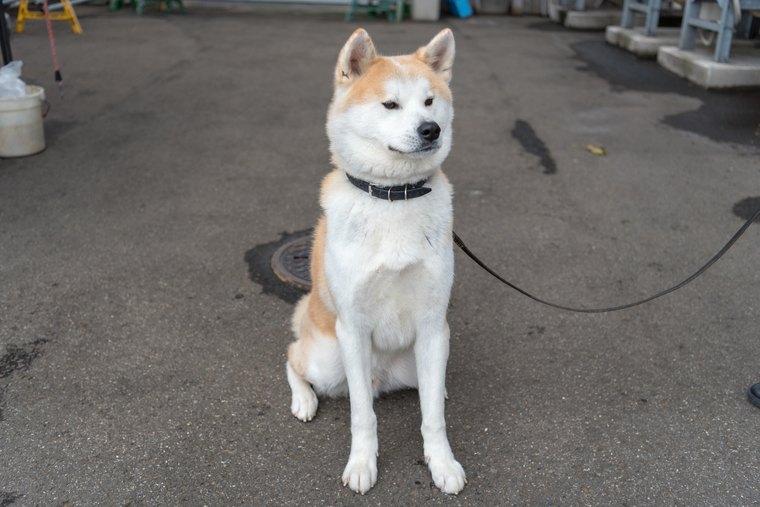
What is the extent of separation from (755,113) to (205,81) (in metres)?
6.58

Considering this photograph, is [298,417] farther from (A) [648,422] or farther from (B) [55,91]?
(B) [55,91]

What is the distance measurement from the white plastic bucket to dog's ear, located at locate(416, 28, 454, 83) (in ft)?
14.7

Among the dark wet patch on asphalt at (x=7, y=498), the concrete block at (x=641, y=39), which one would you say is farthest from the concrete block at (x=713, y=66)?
the dark wet patch on asphalt at (x=7, y=498)

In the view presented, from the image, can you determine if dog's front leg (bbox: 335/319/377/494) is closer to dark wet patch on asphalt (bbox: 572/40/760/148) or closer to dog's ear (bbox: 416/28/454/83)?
dog's ear (bbox: 416/28/454/83)

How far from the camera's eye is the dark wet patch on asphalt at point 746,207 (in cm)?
522

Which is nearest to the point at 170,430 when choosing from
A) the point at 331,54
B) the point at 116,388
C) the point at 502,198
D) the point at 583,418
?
the point at 116,388

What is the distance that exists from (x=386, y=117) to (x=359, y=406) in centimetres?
115

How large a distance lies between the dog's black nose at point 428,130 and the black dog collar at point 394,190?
231mm

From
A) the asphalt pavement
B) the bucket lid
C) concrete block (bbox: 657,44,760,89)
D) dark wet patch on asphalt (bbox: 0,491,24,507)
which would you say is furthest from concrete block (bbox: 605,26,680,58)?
dark wet patch on asphalt (bbox: 0,491,24,507)

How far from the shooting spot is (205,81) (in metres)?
8.99

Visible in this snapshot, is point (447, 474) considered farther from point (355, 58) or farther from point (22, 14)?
point (22, 14)

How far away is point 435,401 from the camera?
2783mm

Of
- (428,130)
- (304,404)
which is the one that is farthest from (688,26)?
(304,404)

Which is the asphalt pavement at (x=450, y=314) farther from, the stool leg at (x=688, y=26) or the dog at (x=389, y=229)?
the stool leg at (x=688, y=26)
